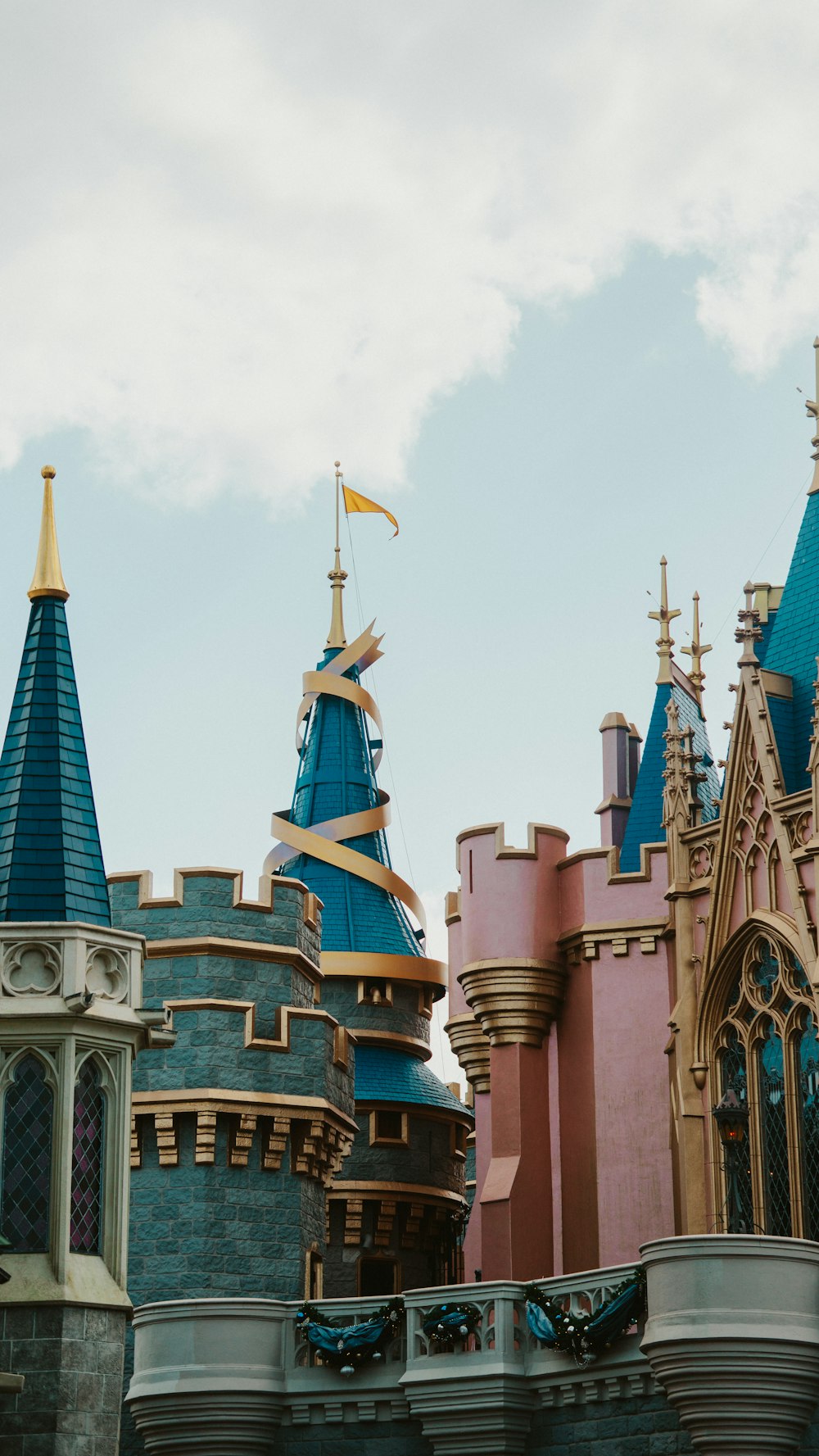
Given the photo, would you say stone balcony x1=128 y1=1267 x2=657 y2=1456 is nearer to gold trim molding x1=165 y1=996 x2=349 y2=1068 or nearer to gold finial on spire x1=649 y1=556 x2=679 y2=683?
gold trim molding x1=165 y1=996 x2=349 y2=1068

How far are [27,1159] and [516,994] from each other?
9301 mm

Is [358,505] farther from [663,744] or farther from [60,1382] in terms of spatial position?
[60,1382]

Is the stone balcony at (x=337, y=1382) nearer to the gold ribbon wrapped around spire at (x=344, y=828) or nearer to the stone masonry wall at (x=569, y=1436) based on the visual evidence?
the stone masonry wall at (x=569, y=1436)

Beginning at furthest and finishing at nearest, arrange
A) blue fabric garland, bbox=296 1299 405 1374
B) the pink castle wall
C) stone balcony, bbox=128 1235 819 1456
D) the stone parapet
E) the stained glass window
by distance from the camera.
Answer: the stone parapet < the pink castle wall < blue fabric garland, bbox=296 1299 405 1374 < the stained glass window < stone balcony, bbox=128 1235 819 1456

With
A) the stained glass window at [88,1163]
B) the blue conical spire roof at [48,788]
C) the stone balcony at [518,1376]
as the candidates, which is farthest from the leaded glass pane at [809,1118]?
the blue conical spire roof at [48,788]

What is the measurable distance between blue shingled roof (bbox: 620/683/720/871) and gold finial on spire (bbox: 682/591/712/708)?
55 cm

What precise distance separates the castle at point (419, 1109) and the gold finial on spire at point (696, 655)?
4cm

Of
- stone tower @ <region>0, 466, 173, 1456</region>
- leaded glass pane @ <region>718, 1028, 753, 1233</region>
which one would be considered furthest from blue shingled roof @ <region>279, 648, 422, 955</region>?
stone tower @ <region>0, 466, 173, 1456</region>

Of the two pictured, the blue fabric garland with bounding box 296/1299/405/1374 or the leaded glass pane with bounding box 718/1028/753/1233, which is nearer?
the blue fabric garland with bounding box 296/1299/405/1374

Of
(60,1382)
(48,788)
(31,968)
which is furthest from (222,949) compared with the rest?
(60,1382)

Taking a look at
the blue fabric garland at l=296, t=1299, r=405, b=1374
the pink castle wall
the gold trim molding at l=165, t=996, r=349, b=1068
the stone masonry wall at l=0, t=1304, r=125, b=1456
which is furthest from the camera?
the pink castle wall

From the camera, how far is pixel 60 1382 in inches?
683

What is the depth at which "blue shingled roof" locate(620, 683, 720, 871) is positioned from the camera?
2802 cm

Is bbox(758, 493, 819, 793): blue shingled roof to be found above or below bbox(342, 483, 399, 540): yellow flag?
below
